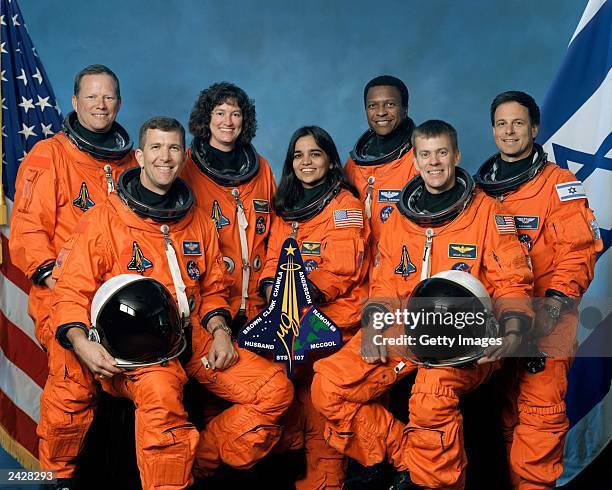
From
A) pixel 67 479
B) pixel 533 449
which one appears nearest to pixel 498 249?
pixel 533 449

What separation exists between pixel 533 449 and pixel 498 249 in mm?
813

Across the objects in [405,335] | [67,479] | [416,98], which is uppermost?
[416,98]

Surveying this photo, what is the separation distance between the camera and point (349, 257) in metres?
3.75

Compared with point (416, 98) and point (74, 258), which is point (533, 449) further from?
point (416, 98)

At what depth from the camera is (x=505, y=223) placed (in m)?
3.45

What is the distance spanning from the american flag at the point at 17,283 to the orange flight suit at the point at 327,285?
1410 mm

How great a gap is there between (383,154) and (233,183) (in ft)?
2.53

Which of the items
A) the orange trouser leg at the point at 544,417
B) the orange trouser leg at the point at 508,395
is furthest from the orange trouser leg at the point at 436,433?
the orange trouser leg at the point at 508,395

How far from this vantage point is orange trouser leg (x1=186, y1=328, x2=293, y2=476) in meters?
3.38

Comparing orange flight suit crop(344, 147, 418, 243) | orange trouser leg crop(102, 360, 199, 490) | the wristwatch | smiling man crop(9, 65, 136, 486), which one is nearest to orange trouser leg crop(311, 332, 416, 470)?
the wristwatch

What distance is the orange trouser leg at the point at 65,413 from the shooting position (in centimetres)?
328

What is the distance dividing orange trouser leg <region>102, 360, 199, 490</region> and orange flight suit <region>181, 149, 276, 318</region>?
0.88 meters

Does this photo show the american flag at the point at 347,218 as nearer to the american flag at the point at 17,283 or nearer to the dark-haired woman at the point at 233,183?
the dark-haired woman at the point at 233,183

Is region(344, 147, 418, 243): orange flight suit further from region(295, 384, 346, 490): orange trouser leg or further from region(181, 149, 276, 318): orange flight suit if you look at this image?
region(295, 384, 346, 490): orange trouser leg
